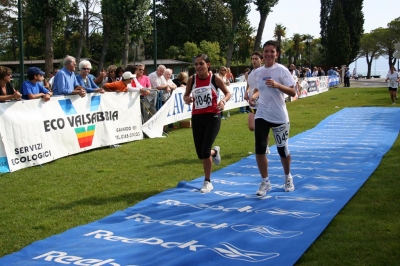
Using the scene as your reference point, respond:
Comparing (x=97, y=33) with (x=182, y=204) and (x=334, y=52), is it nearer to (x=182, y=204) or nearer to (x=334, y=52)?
(x=334, y=52)

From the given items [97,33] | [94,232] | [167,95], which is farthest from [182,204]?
[97,33]

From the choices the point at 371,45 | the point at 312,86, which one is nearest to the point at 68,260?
the point at 312,86

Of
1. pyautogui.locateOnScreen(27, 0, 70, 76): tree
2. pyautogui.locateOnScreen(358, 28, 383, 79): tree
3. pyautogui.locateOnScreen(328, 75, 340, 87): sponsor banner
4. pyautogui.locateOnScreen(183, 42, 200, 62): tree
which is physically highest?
pyautogui.locateOnScreen(358, 28, 383, 79): tree

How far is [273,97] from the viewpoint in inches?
261

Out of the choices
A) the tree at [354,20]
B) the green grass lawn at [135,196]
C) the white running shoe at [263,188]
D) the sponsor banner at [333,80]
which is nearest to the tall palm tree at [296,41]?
the tree at [354,20]

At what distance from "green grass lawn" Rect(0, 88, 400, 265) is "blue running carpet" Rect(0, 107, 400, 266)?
0.22m

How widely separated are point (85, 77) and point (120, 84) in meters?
1.38

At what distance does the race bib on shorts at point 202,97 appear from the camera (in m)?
6.97

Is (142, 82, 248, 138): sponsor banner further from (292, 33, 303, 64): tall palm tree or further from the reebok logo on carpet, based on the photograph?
(292, 33, 303, 64): tall palm tree

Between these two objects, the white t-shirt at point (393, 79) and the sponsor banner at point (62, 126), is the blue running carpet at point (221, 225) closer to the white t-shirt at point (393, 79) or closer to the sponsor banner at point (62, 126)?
the sponsor banner at point (62, 126)

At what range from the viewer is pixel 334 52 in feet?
229

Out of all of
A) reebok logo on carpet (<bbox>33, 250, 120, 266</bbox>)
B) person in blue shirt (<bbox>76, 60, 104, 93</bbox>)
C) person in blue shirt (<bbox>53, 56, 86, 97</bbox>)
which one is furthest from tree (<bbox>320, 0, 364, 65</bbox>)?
reebok logo on carpet (<bbox>33, 250, 120, 266</bbox>)

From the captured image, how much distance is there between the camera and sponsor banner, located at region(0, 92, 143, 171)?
28.5 ft

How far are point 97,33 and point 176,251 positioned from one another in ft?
234
